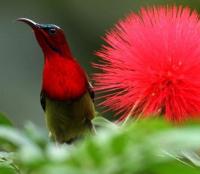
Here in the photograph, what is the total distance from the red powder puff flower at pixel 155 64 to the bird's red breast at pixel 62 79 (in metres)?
0.34

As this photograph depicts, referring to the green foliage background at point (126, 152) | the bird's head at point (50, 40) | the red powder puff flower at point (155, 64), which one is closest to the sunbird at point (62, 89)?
the bird's head at point (50, 40)

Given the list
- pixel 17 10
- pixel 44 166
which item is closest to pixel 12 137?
pixel 44 166

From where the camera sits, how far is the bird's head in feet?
5.00

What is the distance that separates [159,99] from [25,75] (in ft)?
6.66

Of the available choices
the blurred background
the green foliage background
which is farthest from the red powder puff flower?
the blurred background

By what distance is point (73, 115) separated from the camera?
170 centimetres

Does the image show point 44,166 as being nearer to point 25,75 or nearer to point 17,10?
point 25,75

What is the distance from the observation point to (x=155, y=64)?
3.75 feet

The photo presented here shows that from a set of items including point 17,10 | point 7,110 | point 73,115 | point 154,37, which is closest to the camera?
point 154,37

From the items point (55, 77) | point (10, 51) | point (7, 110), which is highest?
point (55, 77)

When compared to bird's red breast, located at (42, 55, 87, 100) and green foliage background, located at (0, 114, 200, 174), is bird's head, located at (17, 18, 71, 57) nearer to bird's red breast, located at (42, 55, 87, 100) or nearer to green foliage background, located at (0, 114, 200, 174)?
bird's red breast, located at (42, 55, 87, 100)

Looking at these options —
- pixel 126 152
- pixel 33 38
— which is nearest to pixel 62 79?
pixel 126 152

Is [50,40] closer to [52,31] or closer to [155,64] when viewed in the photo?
[52,31]

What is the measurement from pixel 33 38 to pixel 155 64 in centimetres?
205
